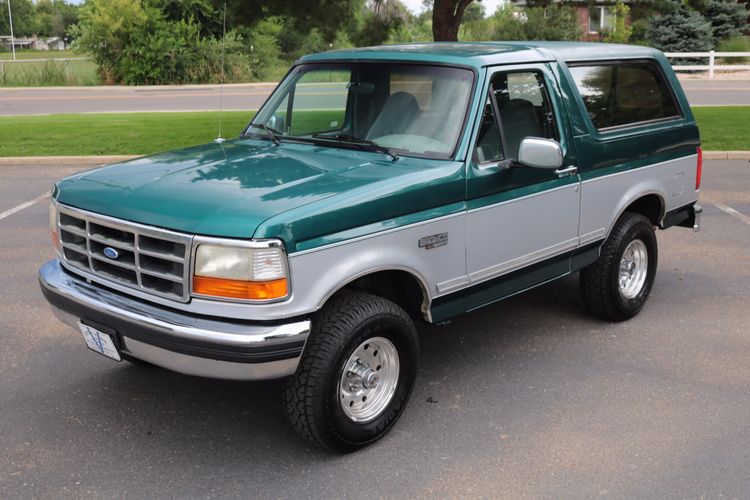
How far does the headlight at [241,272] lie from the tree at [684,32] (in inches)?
1429

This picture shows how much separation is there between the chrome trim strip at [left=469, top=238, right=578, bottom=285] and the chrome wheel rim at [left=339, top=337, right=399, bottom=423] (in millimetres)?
702

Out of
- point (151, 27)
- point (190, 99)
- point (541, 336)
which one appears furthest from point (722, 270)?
point (151, 27)

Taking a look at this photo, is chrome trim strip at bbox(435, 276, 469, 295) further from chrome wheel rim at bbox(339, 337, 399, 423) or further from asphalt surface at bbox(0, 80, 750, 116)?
asphalt surface at bbox(0, 80, 750, 116)

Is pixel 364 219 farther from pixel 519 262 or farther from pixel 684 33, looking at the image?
pixel 684 33

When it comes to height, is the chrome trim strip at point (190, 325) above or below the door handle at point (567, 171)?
below

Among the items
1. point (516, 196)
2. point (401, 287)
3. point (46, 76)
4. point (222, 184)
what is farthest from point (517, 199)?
point (46, 76)

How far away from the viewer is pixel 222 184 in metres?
4.14

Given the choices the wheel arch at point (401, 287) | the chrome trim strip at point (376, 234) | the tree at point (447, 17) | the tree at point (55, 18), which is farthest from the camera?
the tree at point (55, 18)

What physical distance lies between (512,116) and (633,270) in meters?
1.89

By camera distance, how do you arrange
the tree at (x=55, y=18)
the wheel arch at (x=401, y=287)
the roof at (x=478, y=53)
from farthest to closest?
1. the tree at (x=55, y=18)
2. the roof at (x=478, y=53)
3. the wheel arch at (x=401, y=287)

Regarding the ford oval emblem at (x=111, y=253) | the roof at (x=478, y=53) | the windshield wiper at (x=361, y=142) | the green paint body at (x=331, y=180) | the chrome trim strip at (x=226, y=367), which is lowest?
the chrome trim strip at (x=226, y=367)

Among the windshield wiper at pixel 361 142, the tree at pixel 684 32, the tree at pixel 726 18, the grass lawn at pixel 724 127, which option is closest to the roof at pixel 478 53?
the windshield wiper at pixel 361 142

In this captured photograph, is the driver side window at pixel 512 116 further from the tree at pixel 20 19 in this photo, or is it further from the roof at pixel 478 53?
the tree at pixel 20 19

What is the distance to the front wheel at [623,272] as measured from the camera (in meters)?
5.78
